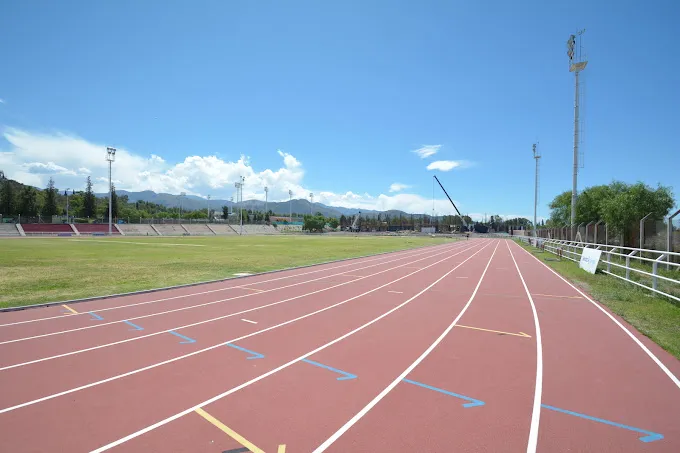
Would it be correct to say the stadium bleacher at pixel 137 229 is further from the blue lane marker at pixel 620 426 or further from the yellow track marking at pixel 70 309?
the blue lane marker at pixel 620 426

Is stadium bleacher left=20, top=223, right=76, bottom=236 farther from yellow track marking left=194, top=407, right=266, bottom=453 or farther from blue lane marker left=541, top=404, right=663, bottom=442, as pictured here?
blue lane marker left=541, top=404, right=663, bottom=442

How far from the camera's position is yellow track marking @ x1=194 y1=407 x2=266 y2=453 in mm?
3588

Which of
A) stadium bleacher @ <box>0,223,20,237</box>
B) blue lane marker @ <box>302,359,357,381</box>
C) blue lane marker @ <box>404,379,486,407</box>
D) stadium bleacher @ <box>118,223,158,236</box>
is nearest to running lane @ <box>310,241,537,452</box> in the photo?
blue lane marker @ <box>404,379,486,407</box>

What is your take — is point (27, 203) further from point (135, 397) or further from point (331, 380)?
point (331, 380)

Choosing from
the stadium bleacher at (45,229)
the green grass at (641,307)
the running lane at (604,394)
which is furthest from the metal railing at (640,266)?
the stadium bleacher at (45,229)

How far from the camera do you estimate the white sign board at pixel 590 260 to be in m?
A: 15.9

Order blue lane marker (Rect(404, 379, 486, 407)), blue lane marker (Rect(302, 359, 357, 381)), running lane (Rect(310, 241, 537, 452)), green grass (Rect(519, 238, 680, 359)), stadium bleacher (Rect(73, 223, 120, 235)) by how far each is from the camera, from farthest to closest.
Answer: stadium bleacher (Rect(73, 223, 120, 235))
green grass (Rect(519, 238, 680, 359))
blue lane marker (Rect(302, 359, 357, 381))
blue lane marker (Rect(404, 379, 486, 407))
running lane (Rect(310, 241, 537, 452))

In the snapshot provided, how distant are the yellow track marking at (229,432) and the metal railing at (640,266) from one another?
403 inches

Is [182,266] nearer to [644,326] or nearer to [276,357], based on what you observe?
[276,357]

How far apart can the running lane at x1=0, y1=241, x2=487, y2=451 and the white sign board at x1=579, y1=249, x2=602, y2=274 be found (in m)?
14.3

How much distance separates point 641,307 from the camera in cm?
956

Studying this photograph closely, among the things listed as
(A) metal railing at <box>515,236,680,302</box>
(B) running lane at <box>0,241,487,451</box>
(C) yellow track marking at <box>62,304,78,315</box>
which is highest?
(A) metal railing at <box>515,236,680,302</box>

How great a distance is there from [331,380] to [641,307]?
9.21 metres

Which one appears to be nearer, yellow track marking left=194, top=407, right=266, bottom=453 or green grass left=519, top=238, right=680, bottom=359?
yellow track marking left=194, top=407, right=266, bottom=453
